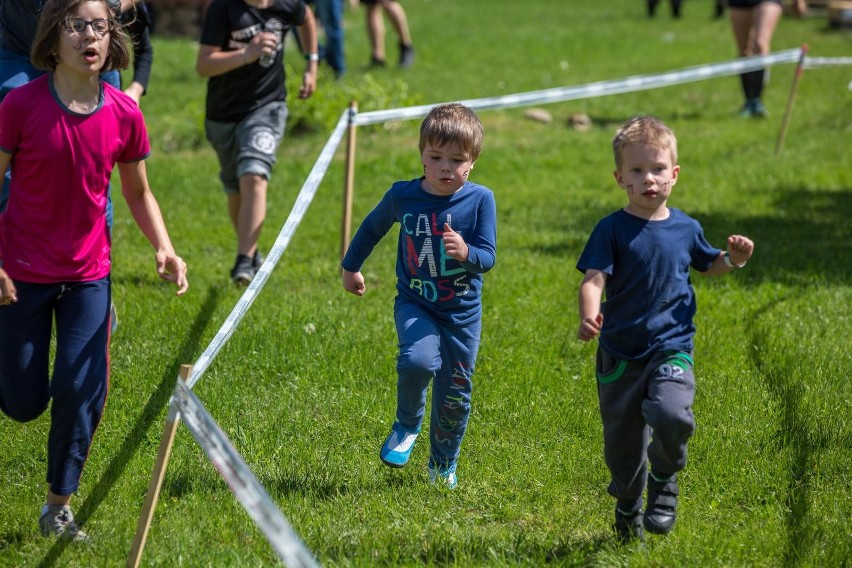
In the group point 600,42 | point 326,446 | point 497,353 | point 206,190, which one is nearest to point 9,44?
point 326,446

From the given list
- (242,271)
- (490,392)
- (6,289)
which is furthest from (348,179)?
(6,289)

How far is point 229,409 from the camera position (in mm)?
5617

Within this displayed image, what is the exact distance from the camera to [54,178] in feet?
14.0

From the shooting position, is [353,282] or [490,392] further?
[490,392]

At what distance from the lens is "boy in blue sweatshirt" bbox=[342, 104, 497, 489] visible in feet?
15.0

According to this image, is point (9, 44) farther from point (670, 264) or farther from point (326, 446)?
point (670, 264)

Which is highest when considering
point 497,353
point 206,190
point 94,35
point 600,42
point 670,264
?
point 94,35

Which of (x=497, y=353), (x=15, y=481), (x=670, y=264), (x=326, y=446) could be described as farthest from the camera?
(x=497, y=353)

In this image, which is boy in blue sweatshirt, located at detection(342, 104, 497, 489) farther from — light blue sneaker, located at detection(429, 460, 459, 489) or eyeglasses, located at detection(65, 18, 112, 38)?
eyeglasses, located at detection(65, 18, 112, 38)

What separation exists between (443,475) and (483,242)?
1.10 m

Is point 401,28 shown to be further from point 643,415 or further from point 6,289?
point 643,415

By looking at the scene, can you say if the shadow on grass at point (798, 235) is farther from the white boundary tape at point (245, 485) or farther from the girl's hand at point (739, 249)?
the white boundary tape at point (245, 485)

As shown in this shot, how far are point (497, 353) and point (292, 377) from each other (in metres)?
1.23

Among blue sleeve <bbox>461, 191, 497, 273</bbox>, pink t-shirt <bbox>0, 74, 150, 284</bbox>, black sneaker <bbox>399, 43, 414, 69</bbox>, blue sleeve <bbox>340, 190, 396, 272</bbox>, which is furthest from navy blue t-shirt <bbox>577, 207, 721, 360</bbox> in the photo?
black sneaker <bbox>399, 43, 414, 69</bbox>
